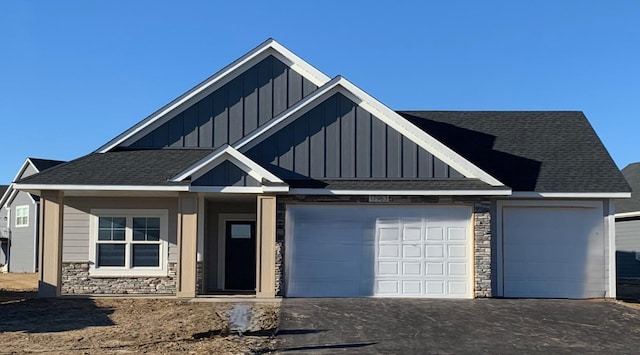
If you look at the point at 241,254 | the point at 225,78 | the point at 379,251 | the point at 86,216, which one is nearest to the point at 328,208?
the point at 379,251

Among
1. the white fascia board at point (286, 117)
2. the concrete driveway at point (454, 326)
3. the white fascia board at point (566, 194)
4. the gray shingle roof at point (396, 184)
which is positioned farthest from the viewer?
the white fascia board at point (566, 194)

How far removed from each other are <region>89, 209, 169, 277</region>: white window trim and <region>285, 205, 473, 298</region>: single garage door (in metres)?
3.42

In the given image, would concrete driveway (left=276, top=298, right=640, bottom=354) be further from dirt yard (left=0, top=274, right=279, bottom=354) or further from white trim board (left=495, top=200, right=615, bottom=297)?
white trim board (left=495, top=200, right=615, bottom=297)

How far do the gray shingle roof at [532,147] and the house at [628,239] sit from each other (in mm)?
7709

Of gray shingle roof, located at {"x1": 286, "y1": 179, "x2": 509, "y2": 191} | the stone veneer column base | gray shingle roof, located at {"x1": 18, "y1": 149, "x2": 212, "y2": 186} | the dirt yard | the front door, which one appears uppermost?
gray shingle roof, located at {"x1": 18, "y1": 149, "x2": 212, "y2": 186}

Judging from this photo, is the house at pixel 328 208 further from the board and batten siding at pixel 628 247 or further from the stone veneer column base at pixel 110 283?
the board and batten siding at pixel 628 247

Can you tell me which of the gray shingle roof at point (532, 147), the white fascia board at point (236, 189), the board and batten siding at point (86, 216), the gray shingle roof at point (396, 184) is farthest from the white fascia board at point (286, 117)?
the gray shingle roof at point (532, 147)

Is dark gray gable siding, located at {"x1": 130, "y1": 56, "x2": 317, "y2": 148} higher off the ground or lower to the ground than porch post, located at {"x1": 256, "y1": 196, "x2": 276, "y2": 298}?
higher

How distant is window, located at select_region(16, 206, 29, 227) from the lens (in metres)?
37.2

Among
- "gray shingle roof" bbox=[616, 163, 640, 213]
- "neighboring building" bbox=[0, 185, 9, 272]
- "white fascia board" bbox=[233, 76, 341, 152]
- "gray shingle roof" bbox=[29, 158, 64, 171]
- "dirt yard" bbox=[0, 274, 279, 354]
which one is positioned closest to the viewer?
"dirt yard" bbox=[0, 274, 279, 354]

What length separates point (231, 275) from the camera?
62.7 ft

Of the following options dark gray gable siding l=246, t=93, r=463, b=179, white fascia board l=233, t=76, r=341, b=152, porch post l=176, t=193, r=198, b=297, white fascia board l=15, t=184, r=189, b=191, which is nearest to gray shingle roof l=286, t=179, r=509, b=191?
dark gray gable siding l=246, t=93, r=463, b=179

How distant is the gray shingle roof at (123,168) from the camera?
16047 mm

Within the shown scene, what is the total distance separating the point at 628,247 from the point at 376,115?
16066 millimetres
